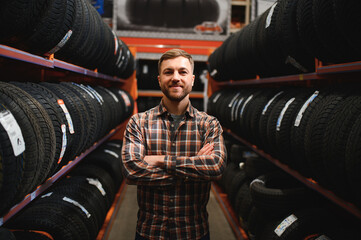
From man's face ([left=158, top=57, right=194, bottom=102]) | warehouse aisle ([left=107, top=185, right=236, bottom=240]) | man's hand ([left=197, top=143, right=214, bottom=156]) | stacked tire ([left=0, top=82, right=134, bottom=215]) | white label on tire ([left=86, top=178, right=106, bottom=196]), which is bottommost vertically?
warehouse aisle ([left=107, top=185, right=236, bottom=240])

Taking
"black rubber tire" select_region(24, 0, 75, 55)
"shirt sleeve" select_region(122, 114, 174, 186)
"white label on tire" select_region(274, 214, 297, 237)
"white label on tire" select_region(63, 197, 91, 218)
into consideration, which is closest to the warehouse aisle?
"white label on tire" select_region(63, 197, 91, 218)

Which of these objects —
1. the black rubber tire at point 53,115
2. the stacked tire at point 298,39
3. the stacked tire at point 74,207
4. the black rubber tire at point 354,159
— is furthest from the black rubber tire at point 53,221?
the stacked tire at point 298,39

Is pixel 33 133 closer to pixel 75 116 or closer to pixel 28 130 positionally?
pixel 28 130

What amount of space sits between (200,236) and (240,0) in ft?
23.1

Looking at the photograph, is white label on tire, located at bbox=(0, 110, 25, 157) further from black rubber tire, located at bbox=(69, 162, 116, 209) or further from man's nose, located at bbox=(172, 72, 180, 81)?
black rubber tire, located at bbox=(69, 162, 116, 209)

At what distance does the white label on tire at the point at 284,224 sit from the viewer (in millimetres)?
1890

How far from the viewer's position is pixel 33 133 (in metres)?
1.24

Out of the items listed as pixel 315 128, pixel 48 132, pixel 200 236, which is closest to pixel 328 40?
pixel 315 128

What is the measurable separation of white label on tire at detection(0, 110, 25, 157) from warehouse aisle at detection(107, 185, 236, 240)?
213 centimetres

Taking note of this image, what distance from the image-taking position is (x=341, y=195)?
147 centimetres

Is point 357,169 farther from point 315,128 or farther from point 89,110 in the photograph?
point 89,110

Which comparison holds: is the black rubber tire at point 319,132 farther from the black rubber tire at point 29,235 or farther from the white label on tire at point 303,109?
the black rubber tire at point 29,235

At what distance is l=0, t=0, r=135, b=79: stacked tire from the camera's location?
1294 mm

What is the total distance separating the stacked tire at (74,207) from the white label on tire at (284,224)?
4.40 ft
